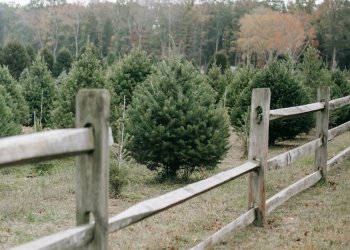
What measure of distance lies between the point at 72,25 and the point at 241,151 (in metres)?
60.4

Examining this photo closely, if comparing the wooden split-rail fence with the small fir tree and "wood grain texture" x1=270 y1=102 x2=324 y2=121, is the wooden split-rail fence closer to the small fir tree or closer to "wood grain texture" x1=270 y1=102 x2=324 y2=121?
"wood grain texture" x1=270 y1=102 x2=324 y2=121

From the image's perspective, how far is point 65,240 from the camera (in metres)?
2.50

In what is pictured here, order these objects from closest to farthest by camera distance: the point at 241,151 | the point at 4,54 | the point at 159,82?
the point at 159,82, the point at 241,151, the point at 4,54

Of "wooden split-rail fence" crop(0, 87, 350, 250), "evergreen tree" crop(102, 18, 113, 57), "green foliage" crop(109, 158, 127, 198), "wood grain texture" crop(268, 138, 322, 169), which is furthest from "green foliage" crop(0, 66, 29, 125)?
"evergreen tree" crop(102, 18, 113, 57)

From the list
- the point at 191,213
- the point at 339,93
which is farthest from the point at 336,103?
the point at 339,93

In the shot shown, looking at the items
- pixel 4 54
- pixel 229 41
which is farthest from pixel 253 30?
pixel 4 54

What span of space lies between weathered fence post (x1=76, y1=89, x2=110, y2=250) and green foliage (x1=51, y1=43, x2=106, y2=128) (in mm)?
8326

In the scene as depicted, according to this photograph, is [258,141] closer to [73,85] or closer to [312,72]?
[73,85]

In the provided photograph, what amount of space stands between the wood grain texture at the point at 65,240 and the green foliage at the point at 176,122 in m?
5.59

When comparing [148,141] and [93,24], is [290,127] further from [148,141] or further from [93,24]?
[93,24]

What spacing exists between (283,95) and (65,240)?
1106cm

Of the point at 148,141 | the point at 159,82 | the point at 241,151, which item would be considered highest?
the point at 159,82

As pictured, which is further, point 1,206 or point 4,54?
point 4,54

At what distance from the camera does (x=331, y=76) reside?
1942 cm
